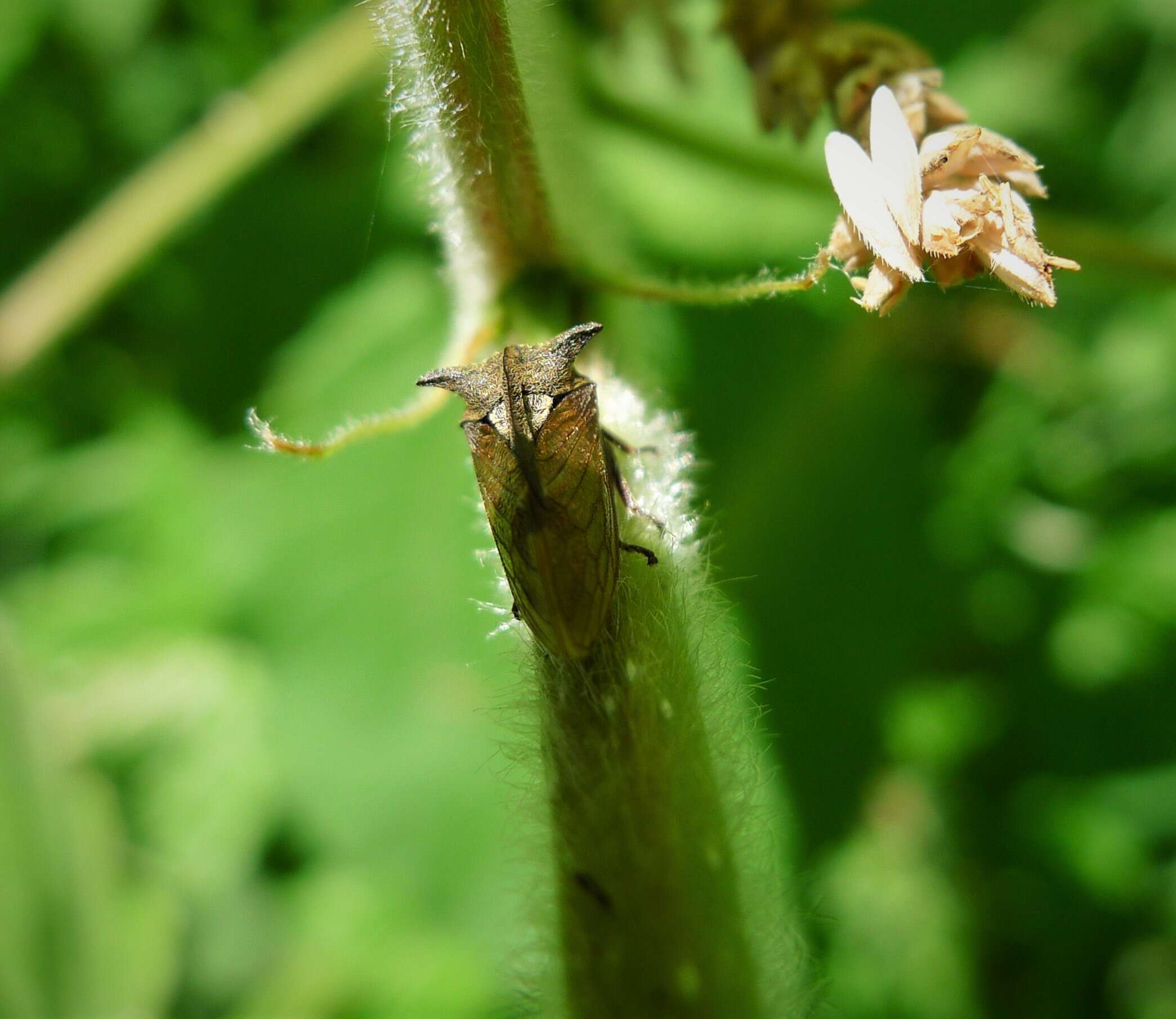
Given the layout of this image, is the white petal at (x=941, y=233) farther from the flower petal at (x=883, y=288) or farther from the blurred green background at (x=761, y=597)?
the blurred green background at (x=761, y=597)

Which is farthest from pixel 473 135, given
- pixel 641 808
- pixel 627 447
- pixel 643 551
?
pixel 641 808

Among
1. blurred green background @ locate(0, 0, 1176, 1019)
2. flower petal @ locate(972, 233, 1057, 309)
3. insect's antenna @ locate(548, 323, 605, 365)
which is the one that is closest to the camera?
flower petal @ locate(972, 233, 1057, 309)

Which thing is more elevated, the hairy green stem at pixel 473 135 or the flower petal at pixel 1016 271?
the hairy green stem at pixel 473 135

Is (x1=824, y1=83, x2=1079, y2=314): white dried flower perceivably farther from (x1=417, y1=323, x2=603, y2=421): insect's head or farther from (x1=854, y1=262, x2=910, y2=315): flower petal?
(x1=417, y1=323, x2=603, y2=421): insect's head

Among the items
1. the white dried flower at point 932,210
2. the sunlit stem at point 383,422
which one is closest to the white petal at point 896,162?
the white dried flower at point 932,210

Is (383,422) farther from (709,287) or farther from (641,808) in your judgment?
(641,808)

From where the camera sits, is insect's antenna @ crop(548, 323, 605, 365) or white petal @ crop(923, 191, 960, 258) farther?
insect's antenna @ crop(548, 323, 605, 365)

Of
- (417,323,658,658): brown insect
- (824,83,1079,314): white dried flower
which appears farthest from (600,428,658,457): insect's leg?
(824,83,1079,314): white dried flower

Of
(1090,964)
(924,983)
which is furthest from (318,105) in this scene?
(1090,964)
